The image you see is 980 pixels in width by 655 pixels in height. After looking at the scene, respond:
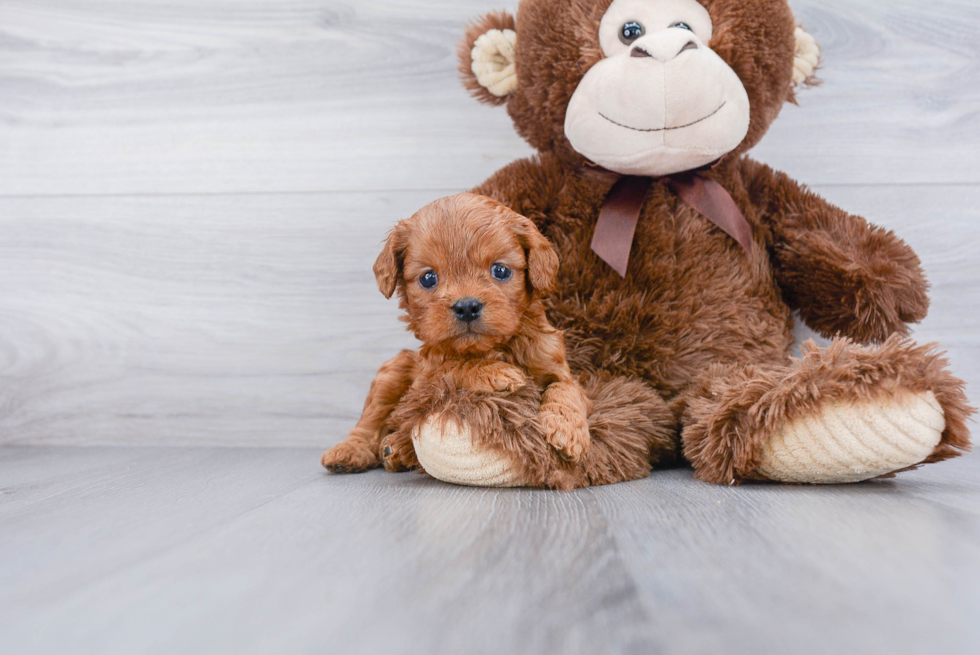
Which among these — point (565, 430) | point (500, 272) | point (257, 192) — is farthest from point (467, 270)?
point (257, 192)

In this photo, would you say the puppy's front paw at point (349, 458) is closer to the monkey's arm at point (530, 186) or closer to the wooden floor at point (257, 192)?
the wooden floor at point (257, 192)

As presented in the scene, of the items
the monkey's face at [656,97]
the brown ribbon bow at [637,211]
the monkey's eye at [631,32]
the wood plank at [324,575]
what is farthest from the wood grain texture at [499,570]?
the monkey's eye at [631,32]

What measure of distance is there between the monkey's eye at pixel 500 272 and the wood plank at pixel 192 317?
0.46 m

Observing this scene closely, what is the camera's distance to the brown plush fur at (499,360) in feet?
2.28

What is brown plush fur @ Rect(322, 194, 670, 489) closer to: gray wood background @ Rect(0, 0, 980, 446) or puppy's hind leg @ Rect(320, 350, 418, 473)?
puppy's hind leg @ Rect(320, 350, 418, 473)

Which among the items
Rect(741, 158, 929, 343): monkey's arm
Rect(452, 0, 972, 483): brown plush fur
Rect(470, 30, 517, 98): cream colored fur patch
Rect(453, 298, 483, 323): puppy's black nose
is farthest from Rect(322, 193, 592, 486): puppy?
Rect(741, 158, 929, 343): monkey's arm

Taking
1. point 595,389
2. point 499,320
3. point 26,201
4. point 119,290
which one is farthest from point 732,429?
point 26,201

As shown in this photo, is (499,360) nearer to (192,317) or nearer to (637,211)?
(637,211)

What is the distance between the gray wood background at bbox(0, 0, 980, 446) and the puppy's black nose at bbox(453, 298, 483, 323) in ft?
1.57

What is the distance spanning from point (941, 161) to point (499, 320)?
0.90 meters

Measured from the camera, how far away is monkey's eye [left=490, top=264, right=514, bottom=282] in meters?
0.73

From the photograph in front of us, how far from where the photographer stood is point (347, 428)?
1191mm

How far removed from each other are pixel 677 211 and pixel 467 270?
36cm

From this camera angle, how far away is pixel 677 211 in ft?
3.02
